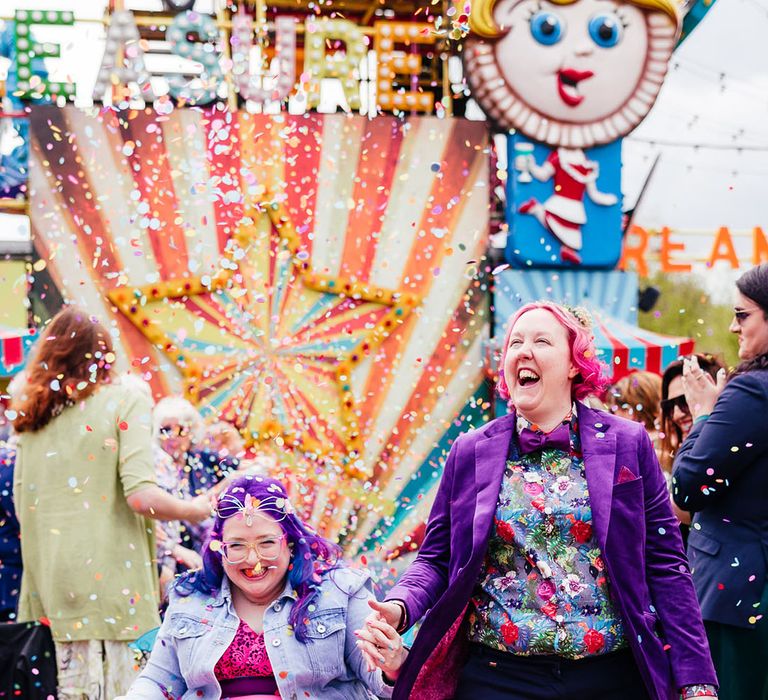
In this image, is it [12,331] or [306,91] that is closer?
[12,331]

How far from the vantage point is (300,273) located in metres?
8.97

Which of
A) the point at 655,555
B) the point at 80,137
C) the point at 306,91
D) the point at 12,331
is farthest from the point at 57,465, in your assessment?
the point at 306,91

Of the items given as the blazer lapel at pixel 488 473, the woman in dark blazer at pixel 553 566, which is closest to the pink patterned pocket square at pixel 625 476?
the woman in dark blazer at pixel 553 566

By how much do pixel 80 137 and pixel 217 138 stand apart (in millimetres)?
1123

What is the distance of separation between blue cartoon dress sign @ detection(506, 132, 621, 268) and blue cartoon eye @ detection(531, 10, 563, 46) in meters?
0.90

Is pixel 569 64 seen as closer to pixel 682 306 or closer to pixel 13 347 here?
pixel 13 347

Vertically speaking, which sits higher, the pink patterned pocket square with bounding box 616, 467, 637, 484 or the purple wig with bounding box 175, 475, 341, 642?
the pink patterned pocket square with bounding box 616, 467, 637, 484

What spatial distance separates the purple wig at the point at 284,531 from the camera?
3096 mm

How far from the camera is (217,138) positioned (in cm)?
881

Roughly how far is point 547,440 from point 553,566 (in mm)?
302

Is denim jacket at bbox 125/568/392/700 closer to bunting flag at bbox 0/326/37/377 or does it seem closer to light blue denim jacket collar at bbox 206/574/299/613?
light blue denim jacket collar at bbox 206/574/299/613

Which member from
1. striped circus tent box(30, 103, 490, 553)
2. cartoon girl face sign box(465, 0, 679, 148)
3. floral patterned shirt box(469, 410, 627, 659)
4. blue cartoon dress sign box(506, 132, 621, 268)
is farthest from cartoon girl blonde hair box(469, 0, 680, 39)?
floral patterned shirt box(469, 410, 627, 659)

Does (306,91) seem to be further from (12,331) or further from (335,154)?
(12,331)

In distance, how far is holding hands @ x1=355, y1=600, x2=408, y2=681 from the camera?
2334mm
